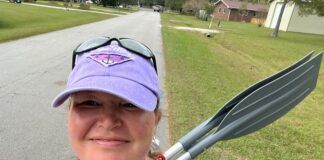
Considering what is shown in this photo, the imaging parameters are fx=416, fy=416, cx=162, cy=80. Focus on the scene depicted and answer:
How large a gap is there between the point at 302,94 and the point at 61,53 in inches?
433

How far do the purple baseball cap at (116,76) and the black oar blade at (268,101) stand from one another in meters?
1.00

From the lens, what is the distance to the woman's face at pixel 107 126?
1.32 m

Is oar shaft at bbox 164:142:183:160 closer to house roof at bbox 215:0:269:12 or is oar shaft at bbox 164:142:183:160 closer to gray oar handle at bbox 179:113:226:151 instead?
gray oar handle at bbox 179:113:226:151

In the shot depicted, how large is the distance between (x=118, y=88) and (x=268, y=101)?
1334mm

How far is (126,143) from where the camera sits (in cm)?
134

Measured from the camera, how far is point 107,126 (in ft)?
4.31

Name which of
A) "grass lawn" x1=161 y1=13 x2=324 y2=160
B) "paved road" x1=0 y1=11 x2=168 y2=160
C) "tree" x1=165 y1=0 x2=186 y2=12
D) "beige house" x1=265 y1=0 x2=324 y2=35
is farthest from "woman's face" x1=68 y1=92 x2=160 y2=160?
"tree" x1=165 y1=0 x2=186 y2=12

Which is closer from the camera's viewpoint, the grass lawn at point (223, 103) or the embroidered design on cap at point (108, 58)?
the embroidered design on cap at point (108, 58)

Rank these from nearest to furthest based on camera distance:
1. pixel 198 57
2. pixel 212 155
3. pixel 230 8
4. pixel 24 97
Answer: pixel 212 155 < pixel 24 97 < pixel 198 57 < pixel 230 8

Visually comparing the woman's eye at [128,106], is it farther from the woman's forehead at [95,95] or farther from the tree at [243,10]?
the tree at [243,10]

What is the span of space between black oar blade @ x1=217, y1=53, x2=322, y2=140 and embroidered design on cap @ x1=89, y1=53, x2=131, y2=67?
1092 millimetres

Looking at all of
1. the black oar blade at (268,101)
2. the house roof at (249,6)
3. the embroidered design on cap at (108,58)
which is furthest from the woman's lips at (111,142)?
the house roof at (249,6)

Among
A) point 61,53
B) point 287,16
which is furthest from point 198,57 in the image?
point 287,16

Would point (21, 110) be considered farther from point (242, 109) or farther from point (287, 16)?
point (287, 16)
